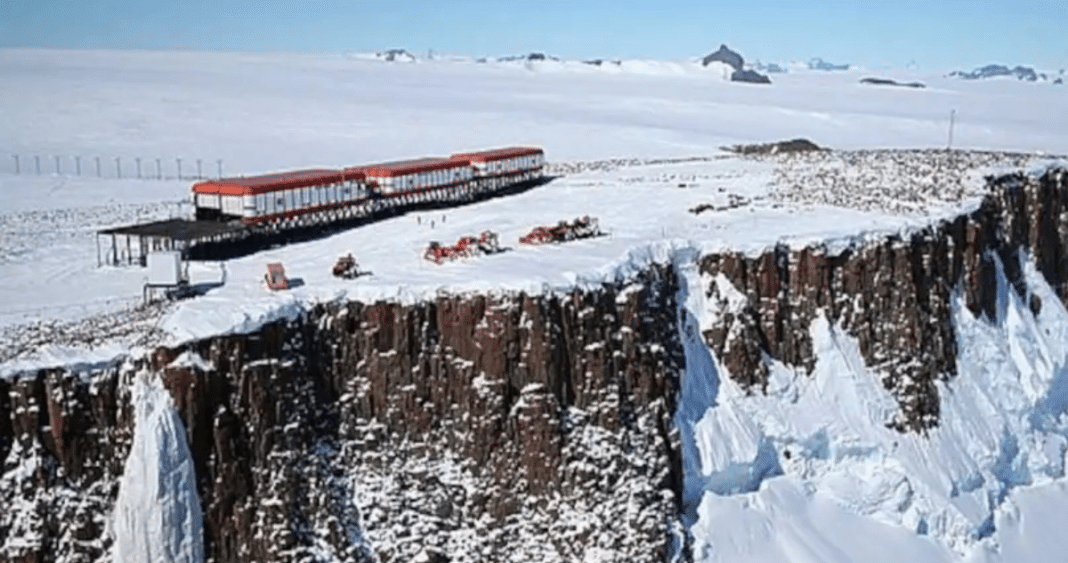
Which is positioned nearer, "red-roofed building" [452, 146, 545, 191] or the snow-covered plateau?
the snow-covered plateau

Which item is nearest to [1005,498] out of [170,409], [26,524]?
[170,409]

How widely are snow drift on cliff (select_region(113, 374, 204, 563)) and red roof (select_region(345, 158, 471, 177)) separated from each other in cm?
2582

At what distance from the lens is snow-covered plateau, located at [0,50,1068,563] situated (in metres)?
34.4

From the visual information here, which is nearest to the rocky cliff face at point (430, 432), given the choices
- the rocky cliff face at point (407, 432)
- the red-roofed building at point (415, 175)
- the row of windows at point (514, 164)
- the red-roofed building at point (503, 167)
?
the rocky cliff face at point (407, 432)

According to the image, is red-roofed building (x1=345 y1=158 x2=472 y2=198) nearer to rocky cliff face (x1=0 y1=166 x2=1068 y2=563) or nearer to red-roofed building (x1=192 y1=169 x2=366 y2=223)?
red-roofed building (x1=192 y1=169 x2=366 y2=223)

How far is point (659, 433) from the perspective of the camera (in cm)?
4153

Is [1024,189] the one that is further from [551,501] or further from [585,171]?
[551,501]

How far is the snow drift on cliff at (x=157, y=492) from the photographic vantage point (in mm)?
33500

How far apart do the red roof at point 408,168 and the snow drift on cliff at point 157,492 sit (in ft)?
84.7

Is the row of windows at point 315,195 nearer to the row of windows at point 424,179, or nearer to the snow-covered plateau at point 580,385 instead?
the row of windows at point 424,179

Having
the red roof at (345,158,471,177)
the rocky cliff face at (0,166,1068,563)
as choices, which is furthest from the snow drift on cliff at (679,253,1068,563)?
the red roof at (345,158,471,177)

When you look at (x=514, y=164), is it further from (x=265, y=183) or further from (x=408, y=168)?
(x=265, y=183)

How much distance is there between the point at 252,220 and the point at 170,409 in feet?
56.5

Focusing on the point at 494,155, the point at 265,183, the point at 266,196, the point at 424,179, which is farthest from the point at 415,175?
the point at 266,196
